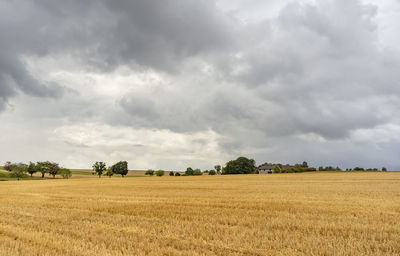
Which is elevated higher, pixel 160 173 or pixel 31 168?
pixel 31 168

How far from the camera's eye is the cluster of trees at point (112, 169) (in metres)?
108

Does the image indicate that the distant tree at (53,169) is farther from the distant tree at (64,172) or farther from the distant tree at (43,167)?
the distant tree at (64,172)

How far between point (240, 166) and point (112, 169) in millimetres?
53567

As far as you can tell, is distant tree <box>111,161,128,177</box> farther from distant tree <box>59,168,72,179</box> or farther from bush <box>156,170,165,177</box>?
distant tree <box>59,168,72,179</box>

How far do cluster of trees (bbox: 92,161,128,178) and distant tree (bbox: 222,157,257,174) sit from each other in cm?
4217

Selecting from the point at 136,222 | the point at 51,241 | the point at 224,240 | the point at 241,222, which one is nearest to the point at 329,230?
the point at 241,222

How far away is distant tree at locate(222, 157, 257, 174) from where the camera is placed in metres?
111

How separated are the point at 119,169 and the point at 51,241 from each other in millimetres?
110802

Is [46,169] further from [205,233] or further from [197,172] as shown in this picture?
[205,233]

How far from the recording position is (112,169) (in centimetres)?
11388

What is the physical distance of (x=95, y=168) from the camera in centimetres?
10788

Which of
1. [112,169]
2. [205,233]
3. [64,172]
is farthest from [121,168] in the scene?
[205,233]

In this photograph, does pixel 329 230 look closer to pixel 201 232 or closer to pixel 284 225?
pixel 284 225

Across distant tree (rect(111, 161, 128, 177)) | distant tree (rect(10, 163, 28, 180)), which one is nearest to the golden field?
distant tree (rect(10, 163, 28, 180))
